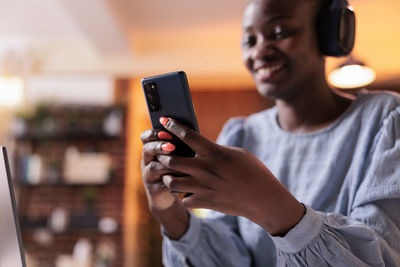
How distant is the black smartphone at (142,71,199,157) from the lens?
24.4 inches

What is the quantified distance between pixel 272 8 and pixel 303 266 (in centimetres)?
51

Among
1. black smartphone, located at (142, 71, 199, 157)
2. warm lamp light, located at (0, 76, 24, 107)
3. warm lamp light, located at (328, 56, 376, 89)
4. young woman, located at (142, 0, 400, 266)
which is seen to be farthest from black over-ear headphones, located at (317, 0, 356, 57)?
warm lamp light, located at (0, 76, 24, 107)

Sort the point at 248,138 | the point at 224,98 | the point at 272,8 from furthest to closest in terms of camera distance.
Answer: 1. the point at 224,98
2. the point at 248,138
3. the point at 272,8

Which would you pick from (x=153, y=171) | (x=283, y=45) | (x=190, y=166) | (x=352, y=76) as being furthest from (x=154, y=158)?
(x=352, y=76)

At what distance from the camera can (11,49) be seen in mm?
5164

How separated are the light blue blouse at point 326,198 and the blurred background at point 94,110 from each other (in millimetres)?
3750

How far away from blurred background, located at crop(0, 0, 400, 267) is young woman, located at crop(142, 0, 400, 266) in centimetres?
372

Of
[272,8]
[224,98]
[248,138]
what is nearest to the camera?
[272,8]

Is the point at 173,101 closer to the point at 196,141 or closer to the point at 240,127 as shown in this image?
the point at 196,141

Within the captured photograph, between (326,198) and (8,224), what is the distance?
0.56m

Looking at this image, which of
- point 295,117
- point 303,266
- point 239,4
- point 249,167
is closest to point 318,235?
point 303,266

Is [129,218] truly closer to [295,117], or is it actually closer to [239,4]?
[239,4]

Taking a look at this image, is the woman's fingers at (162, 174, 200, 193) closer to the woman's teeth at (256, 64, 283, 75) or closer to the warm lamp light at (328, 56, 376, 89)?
the woman's teeth at (256, 64, 283, 75)

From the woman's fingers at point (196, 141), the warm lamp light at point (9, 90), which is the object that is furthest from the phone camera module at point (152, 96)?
the warm lamp light at point (9, 90)
